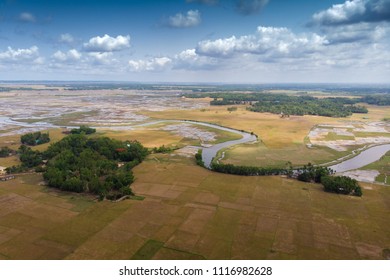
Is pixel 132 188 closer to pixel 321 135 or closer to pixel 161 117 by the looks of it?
pixel 321 135

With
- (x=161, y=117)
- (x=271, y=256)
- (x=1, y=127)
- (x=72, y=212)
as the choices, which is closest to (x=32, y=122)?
(x=1, y=127)

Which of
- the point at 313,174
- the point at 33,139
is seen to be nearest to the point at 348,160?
the point at 313,174

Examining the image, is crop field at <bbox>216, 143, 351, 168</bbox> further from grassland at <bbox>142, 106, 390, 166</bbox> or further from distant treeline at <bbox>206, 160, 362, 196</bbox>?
distant treeline at <bbox>206, 160, 362, 196</bbox>

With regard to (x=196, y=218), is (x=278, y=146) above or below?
above

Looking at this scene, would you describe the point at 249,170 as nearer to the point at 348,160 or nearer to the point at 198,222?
the point at 198,222

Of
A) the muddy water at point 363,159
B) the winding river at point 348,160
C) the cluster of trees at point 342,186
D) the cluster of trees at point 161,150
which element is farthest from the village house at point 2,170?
the muddy water at point 363,159

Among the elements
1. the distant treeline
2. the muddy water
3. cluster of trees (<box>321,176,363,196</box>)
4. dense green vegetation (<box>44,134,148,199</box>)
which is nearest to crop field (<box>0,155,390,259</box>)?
cluster of trees (<box>321,176,363,196</box>)

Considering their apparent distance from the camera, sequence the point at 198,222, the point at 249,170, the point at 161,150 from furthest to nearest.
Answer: the point at 161,150
the point at 249,170
the point at 198,222

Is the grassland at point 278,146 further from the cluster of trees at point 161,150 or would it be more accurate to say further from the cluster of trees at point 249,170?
the cluster of trees at point 161,150
